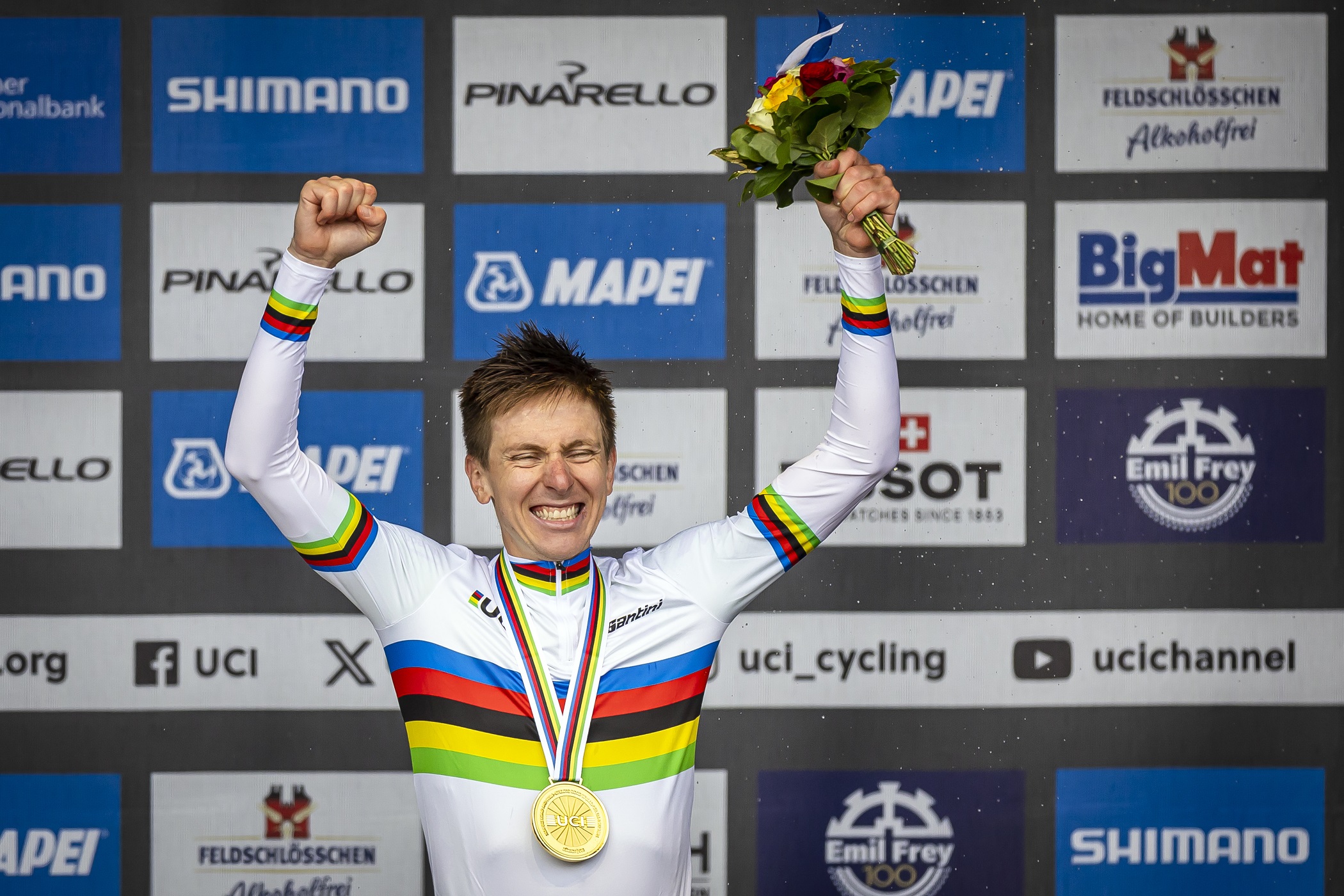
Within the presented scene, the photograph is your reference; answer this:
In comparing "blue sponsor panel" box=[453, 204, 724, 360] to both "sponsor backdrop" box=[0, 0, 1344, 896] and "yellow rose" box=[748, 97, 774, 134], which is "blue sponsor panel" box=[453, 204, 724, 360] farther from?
"yellow rose" box=[748, 97, 774, 134]

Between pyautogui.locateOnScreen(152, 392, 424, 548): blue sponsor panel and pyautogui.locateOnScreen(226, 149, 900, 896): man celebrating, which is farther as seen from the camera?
pyautogui.locateOnScreen(152, 392, 424, 548): blue sponsor panel

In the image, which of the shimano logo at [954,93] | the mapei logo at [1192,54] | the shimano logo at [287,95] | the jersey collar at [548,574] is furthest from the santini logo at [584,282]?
the mapei logo at [1192,54]

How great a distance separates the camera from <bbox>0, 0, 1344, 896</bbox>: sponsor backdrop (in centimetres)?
235

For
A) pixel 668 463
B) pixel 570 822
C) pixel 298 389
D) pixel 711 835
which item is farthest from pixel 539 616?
pixel 711 835

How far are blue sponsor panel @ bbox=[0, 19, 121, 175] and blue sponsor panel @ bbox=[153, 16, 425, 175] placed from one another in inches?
4.5

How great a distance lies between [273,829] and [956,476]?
1.85 m

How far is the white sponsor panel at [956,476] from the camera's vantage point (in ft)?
7.79

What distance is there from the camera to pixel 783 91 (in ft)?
4.04

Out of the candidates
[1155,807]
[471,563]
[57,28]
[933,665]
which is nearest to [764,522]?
[471,563]

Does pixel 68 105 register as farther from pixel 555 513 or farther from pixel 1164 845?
pixel 1164 845

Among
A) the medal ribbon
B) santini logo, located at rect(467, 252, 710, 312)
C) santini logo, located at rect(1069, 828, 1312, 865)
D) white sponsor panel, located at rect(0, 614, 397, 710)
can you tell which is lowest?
santini logo, located at rect(1069, 828, 1312, 865)

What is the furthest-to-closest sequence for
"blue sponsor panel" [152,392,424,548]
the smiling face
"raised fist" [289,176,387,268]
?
"blue sponsor panel" [152,392,424,548] → the smiling face → "raised fist" [289,176,387,268]

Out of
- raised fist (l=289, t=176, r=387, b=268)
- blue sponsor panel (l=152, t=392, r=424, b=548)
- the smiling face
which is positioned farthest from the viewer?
blue sponsor panel (l=152, t=392, r=424, b=548)

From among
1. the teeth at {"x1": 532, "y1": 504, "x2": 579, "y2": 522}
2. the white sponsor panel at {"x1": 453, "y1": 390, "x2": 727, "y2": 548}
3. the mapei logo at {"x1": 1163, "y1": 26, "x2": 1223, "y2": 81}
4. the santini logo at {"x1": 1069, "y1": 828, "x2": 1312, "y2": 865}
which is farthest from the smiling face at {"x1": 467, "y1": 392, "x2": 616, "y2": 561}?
the mapei logo at {"x1": 1163, "y1": 26, "x2": 1223, "y2": 81}
